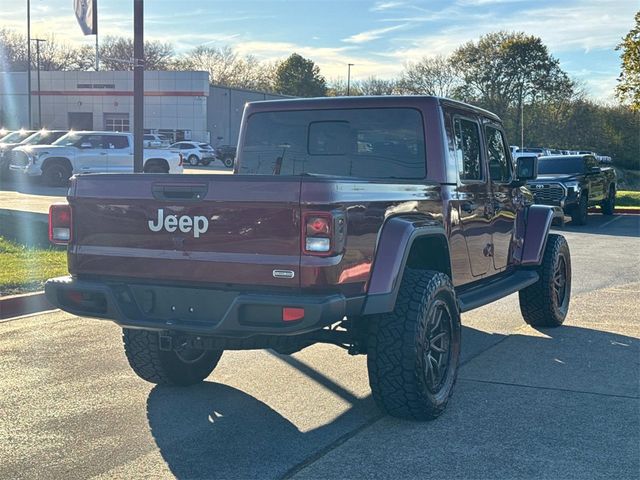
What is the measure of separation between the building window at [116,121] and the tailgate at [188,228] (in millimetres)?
59425

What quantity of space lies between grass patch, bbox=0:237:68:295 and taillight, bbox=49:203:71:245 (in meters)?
3.68

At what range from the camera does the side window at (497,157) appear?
6730 mm

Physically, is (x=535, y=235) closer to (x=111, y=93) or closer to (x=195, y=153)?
(x=195, y=153)

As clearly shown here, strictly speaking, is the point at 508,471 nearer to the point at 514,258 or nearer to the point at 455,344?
the point at 455,344

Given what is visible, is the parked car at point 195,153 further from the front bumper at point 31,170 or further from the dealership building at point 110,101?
the front bumper at point 31,170

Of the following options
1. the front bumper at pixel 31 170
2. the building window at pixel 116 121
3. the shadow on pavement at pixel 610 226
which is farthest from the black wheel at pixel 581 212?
the building window at pixel 116 121

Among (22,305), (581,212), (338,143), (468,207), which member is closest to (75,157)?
(581,212)

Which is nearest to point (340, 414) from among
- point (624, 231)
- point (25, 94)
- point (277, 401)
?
point (277, 401)

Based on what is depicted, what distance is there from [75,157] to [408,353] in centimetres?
2102

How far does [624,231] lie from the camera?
17.9 m

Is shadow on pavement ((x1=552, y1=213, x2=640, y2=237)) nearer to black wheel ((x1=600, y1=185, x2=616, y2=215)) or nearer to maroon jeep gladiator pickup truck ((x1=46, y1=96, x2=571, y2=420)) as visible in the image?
black wheel ((x1=600, y1=185, x2=616, y2=215))

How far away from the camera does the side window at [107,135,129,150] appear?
23859 millimetres

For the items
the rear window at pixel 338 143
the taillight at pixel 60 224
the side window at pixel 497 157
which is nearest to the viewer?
the taillight at pixel 60 224

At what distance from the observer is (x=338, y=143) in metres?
5.97
